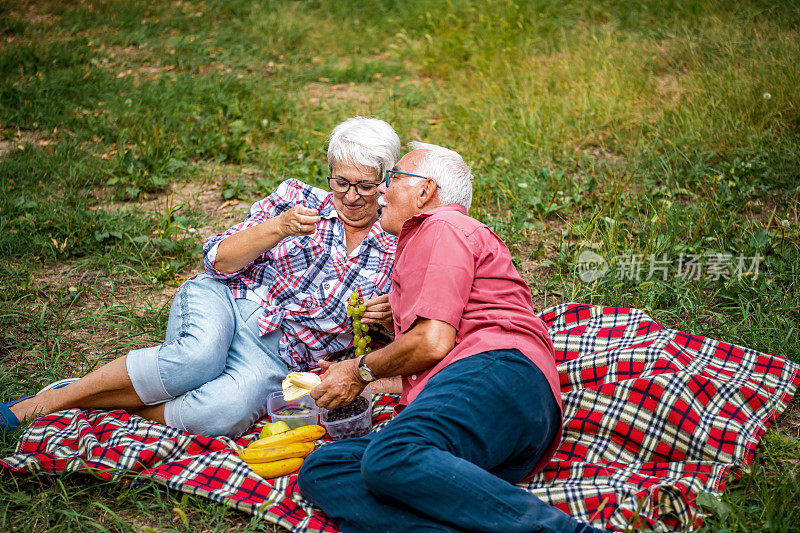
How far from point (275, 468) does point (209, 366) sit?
660 mm

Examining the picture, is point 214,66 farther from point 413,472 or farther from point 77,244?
point 413,472

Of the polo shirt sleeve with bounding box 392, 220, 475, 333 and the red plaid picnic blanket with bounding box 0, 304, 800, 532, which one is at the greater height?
the polo shirt sleeve with bounding box 392, 220, 475, 333

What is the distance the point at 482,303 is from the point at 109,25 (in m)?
9.32

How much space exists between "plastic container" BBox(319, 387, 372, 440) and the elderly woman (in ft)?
1.43

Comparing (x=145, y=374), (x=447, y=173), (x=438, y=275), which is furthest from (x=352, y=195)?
(x=145, y=374)

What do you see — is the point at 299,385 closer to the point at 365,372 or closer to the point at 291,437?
the point at 291,437

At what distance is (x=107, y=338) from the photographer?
4.31 m

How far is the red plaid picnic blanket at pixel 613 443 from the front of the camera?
2.83 meters

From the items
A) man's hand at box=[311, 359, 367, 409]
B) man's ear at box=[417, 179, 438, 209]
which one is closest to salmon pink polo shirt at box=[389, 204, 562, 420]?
man's ear at box=[417, 179, 438, 209]

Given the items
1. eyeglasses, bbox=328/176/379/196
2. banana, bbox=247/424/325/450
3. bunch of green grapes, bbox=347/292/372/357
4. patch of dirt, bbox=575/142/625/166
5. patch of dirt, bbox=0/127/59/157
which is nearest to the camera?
banana, bbox=247/424/325/450

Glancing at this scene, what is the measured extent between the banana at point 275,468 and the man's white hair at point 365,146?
155 cm

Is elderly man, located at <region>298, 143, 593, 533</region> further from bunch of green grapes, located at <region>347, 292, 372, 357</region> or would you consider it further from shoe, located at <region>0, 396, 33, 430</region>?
shoe, located at <region>0, 396, 33, 430</region>

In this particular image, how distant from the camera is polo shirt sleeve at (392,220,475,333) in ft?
9.00

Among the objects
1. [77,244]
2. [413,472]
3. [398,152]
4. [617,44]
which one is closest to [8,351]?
[77,244]
